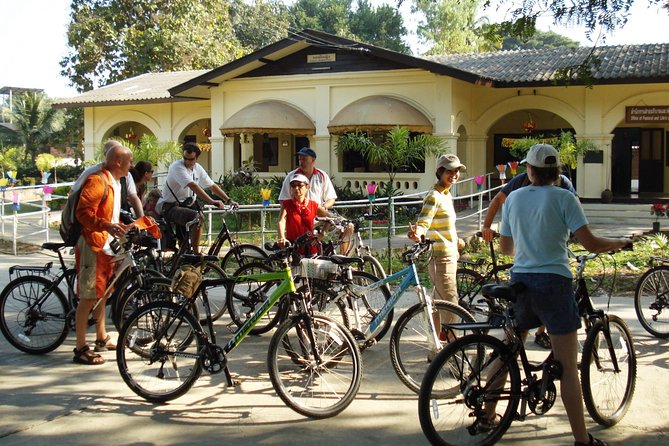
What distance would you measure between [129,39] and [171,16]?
2.07 m

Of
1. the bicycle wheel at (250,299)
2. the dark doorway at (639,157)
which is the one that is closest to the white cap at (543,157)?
the bicycle wheel at (250,299)

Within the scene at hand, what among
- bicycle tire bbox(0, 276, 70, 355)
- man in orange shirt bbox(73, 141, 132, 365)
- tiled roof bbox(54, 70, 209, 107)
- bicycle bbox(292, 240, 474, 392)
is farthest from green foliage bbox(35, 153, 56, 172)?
bicycle bbox(292, 240, 474, 392)

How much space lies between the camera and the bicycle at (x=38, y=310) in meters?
6.55

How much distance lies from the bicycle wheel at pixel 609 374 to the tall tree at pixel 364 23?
2018 inches

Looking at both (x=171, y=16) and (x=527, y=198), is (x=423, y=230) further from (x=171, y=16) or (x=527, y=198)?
(x=171, y=16)

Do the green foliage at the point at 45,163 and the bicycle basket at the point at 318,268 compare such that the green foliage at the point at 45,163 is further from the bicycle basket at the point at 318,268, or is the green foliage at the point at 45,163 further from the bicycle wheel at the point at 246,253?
the bicycle basket at the point at 318,268

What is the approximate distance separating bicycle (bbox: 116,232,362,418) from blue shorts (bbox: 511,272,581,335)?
1.27m

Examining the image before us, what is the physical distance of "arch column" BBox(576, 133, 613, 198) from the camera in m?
19.7

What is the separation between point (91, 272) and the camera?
622 cm

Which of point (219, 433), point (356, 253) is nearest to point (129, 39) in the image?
point (356, 253)

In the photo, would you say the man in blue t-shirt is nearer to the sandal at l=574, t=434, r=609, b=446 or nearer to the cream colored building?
the sandal at l=574, t=434, r=609, b=446

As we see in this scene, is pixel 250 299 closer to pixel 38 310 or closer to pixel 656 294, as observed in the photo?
pixel 38 310

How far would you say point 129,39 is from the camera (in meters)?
32.6

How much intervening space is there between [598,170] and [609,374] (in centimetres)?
1589
